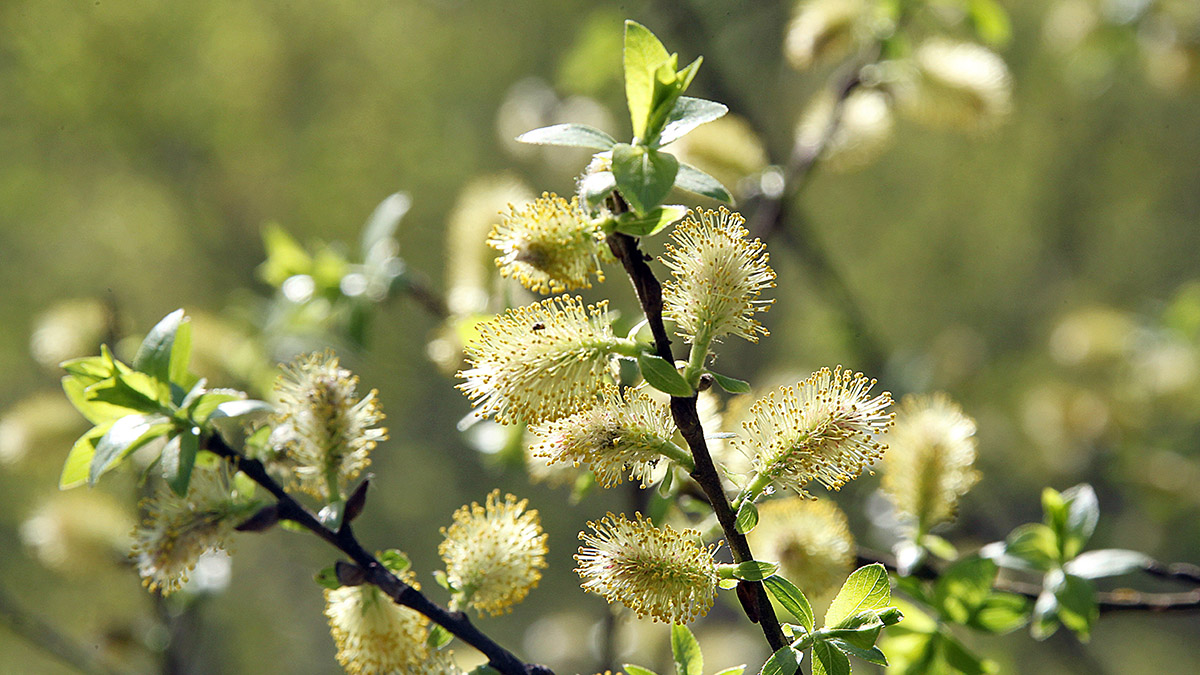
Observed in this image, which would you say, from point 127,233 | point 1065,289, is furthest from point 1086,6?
point 127,233

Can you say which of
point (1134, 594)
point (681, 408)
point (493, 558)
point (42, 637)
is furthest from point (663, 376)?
point (42, 637)

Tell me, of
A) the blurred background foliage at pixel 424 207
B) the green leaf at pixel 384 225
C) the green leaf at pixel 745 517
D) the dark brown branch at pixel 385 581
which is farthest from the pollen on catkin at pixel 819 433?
the blurred background foliage at pixel 424 207

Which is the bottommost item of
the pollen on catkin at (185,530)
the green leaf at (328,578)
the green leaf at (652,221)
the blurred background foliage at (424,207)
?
the green leaf at (328,578)

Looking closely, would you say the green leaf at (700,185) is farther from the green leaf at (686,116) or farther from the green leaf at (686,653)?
the green leaf at (686,653)

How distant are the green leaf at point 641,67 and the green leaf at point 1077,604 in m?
0.59

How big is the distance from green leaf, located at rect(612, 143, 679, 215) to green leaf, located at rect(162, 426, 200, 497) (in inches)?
14.9

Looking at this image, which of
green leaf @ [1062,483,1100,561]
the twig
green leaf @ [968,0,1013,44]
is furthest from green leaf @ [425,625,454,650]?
green leaf @ [968,0,1013,44]

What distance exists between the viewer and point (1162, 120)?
3.48 metres

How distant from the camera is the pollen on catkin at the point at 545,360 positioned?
571 millimetres

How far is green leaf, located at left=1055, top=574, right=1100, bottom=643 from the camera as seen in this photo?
78cm

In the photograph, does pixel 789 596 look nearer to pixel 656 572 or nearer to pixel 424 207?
pixel 656 572

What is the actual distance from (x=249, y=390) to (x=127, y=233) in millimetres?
2246

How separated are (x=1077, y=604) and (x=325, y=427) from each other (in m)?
0.67

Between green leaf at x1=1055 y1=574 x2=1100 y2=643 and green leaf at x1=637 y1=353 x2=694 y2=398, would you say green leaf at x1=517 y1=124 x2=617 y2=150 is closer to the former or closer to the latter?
green leaf at x1=637 y1=353 x2=694 y2=398
